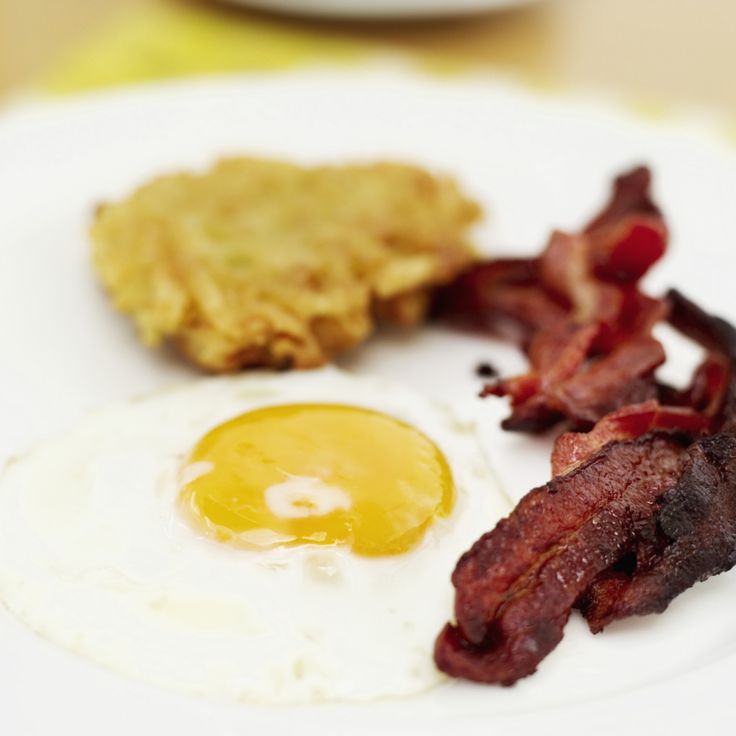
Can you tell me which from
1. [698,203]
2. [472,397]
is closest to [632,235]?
[472,397]

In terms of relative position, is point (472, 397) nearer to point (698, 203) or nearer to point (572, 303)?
point (572, 303)

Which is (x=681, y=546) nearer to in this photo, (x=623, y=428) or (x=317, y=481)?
(x=623, y=428)

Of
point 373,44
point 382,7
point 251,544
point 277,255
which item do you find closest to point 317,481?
point 251,544

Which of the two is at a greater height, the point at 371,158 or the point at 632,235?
the point at 632,235

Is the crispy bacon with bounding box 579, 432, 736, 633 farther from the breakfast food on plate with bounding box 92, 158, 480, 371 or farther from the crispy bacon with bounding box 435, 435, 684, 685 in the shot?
the breakfast food on plate with bounding box 92, 158, 480, 371

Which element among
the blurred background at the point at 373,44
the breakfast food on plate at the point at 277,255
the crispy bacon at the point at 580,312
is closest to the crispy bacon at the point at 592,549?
the crispy bacon at the point at 580,312

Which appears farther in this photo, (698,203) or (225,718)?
(698,203)
